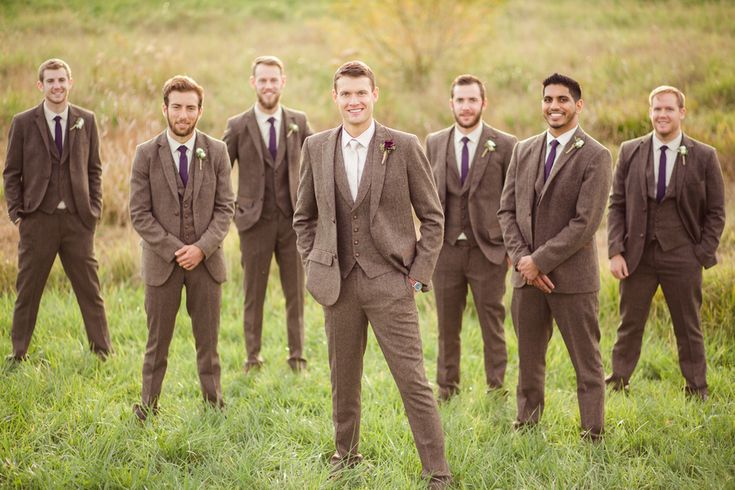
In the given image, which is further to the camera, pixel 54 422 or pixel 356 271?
pixel 54 422

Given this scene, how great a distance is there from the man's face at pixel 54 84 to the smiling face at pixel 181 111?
1.49 m

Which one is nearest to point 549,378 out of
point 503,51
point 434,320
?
point 434,320

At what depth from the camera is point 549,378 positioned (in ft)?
19.3

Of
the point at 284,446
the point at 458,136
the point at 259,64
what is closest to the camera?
the point at 284,446

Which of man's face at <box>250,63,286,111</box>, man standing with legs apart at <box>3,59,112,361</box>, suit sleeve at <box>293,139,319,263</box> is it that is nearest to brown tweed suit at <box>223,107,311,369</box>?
man's face at <box>250,63,286,111</box>

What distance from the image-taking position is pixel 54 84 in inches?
220

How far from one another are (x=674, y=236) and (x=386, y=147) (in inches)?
111

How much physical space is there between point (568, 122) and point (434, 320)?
337 centimetres

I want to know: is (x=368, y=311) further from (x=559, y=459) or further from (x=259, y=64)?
(x=259, y=64)

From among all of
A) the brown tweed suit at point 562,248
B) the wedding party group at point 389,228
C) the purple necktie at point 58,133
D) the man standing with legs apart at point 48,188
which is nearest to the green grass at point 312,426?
the wedding party group at point 389,228

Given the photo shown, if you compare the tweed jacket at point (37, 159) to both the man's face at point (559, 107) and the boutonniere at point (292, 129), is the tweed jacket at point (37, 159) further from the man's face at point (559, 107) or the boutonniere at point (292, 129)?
the man's face at point (559, 107)

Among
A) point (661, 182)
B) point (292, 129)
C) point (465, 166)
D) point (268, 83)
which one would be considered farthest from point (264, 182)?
point (661, 182)

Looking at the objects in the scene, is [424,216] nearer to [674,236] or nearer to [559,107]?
[559,107]

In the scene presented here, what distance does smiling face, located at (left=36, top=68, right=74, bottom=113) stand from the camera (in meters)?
5.57
